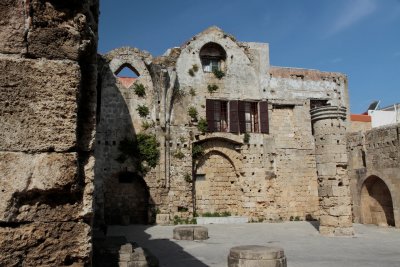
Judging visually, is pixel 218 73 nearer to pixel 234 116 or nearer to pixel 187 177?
pixel 234 116

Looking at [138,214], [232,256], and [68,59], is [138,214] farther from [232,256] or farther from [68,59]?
[68,59]

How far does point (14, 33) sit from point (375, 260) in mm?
9189

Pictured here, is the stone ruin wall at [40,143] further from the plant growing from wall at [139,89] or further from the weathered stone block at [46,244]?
the plant growing from wall at [139,89]

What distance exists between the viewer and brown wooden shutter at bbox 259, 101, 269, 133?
2075 cm

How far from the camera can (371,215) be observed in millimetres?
18672

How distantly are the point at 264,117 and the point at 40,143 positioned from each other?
1901cm

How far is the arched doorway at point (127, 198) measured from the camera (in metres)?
18.1

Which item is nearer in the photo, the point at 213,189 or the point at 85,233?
the point at 85,233

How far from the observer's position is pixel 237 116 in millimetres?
20453

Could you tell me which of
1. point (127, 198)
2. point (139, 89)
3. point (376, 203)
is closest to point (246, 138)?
point (139, 89)

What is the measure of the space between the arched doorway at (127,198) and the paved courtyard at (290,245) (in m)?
1.82

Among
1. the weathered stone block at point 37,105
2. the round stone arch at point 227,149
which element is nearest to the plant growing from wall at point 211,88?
the round stone arch at point 227,149

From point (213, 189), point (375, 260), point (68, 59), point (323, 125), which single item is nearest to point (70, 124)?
point (68, 59)

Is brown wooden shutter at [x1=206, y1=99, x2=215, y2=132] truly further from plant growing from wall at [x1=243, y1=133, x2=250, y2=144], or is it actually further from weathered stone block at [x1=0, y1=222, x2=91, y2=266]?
weathered stone block at [x1=0, y1=222, x2=91, y2=266]
